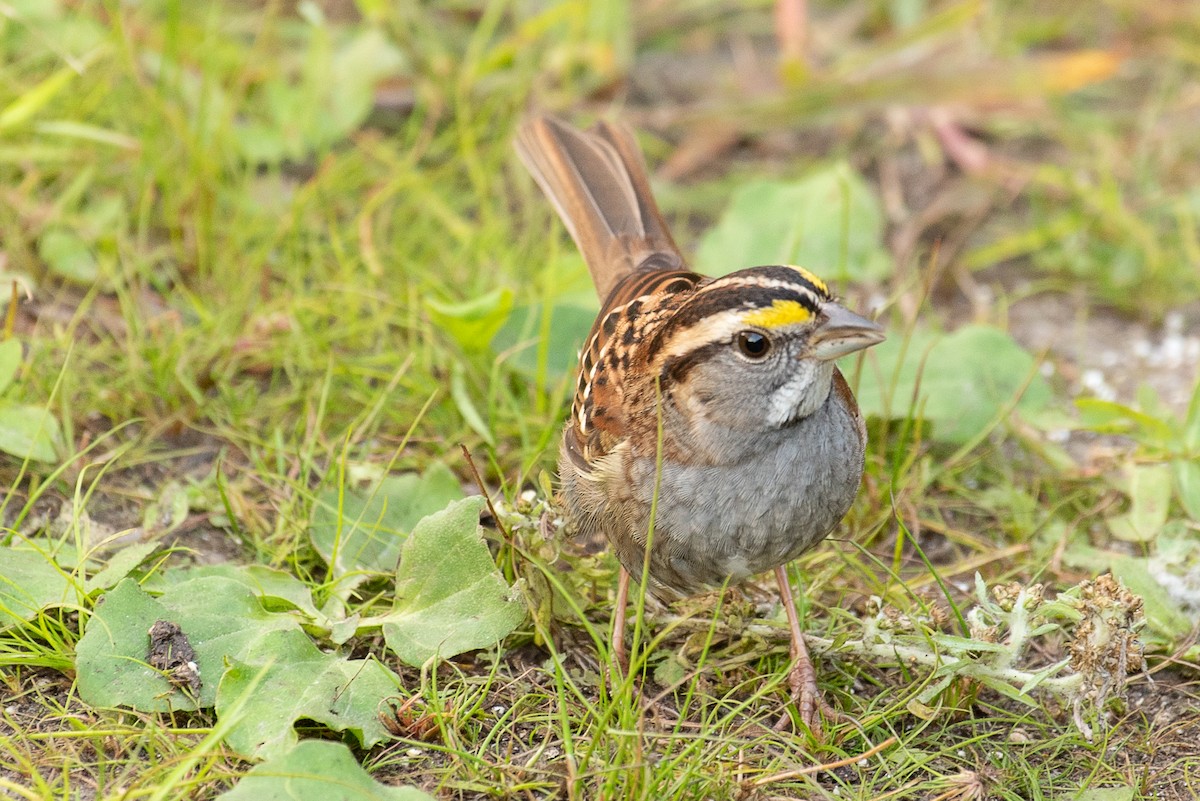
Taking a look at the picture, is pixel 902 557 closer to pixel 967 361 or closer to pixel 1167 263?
pixel 967 361

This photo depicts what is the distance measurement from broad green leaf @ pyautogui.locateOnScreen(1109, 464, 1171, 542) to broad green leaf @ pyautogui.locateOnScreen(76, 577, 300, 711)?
7.55ft

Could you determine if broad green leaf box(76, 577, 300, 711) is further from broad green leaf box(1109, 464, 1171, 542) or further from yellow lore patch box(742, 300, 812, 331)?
broad green leaf box(1109, 464, 1171, 542)

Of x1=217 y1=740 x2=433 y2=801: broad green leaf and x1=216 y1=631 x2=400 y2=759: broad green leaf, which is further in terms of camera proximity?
x1=216 y1=631 x2=400 y2=759: broad green leaf

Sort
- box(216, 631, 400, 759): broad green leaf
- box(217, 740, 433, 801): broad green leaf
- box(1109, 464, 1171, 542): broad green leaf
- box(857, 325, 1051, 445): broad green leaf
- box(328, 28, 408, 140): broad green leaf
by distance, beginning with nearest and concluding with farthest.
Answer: box(217, 740, 433, 801): broad green leaf
box(216, 631, 400, 759): broad green leaf
box(1109, 464, 1171, 542): broad green leaf
box(857, 325, 1051, 445): broad green leaf
box(328, 28, 408, 140): broad green leaf

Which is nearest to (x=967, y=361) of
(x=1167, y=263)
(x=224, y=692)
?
(x=1167, y=263)

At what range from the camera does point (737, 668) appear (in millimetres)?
3463

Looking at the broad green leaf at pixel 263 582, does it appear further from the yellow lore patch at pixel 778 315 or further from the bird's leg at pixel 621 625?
the yellow lore patch at pixel 778 315

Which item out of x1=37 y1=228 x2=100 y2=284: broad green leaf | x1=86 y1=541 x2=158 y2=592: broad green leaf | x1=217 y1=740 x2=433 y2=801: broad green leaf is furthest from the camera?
x1=37 y1=228 x2=100 y2=284: broad green leaf

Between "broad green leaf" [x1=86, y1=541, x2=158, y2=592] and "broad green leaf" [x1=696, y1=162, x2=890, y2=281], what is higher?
"broad green leaf" [x1=696, y1=162, x2=890, y2=281]

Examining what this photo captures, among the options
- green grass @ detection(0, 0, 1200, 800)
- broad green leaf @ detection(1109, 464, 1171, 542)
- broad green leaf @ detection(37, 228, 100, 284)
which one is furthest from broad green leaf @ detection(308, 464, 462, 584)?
broad green leaf @ detection(1109, 464, 1171, 542)

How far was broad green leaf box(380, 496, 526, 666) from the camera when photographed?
3266 mm

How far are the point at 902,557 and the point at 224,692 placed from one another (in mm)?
1923

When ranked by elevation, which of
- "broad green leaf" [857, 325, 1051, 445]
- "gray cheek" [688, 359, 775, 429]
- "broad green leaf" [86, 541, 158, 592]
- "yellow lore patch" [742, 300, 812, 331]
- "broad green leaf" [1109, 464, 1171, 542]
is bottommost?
"broad green leaf" [1109, 464, 1171, 542]

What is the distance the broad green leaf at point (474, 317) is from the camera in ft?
13.3
